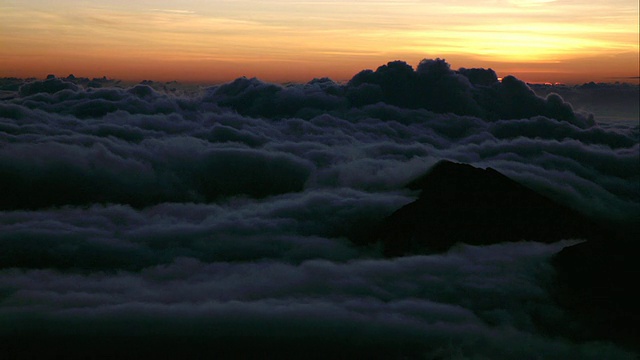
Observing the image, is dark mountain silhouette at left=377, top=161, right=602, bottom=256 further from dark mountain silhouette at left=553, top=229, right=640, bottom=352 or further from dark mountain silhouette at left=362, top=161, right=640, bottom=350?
dark mountain silhouette at left=553, top=229, right=640, bottom=352

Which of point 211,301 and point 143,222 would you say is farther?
point 143,222

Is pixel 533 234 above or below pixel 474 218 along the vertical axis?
below

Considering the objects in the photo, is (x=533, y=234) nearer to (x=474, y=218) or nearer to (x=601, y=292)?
(x=474, y=218)

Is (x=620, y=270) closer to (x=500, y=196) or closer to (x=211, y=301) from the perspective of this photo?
(x=500, y=196)

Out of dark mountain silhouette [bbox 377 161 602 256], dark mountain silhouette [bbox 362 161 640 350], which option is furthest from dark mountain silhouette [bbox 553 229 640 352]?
dark mountain silhouette [bbox 377 161 602 256]

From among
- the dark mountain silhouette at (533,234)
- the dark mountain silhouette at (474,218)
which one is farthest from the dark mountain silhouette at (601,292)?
the dark mountain silhouette at (474,218)

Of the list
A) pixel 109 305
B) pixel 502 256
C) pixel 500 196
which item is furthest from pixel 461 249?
pixel 109 305

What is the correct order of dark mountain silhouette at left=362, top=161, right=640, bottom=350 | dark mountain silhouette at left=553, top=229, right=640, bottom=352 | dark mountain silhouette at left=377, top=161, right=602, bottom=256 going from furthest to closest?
dark mountain silhouette at left=377, top=161, right=602, bottom=256 → dark mountain silhouette at left=362, top=161, right=640, bottom=350 → dark mountain silhouette at left=553, top=229, right=640, bottom=352

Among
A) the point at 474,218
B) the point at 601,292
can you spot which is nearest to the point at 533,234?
the point at 474,218

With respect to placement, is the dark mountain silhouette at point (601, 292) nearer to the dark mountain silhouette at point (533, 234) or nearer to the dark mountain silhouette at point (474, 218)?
the dark mountain silhouette at point (533, 234)
